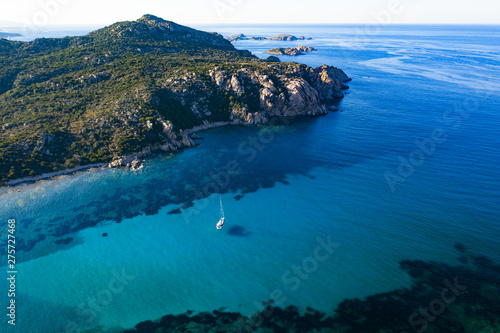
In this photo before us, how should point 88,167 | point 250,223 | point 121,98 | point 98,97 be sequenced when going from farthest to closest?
point 98,97 → point 121,98 → point 88,167 → point 250,223

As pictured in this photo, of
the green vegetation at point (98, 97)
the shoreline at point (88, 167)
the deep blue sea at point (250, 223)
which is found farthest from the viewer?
the green vegetation at point (98, 97)

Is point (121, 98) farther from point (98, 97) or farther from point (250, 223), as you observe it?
point (250, 223)

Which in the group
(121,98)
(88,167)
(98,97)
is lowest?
(88,167)

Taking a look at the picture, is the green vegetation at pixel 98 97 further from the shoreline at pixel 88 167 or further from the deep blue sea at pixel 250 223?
the deep blue sea at pixel 250 223

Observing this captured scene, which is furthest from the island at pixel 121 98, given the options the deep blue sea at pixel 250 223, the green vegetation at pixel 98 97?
the deep blue sea at pixel 250 223

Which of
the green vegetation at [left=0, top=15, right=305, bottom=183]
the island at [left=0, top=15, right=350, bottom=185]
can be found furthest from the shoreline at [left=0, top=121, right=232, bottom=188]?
the green vegetation at [left=0, top=15, right=305, bottom=183]

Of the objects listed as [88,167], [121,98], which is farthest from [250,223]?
[121,98]

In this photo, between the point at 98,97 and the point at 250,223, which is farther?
the point at 98,97
